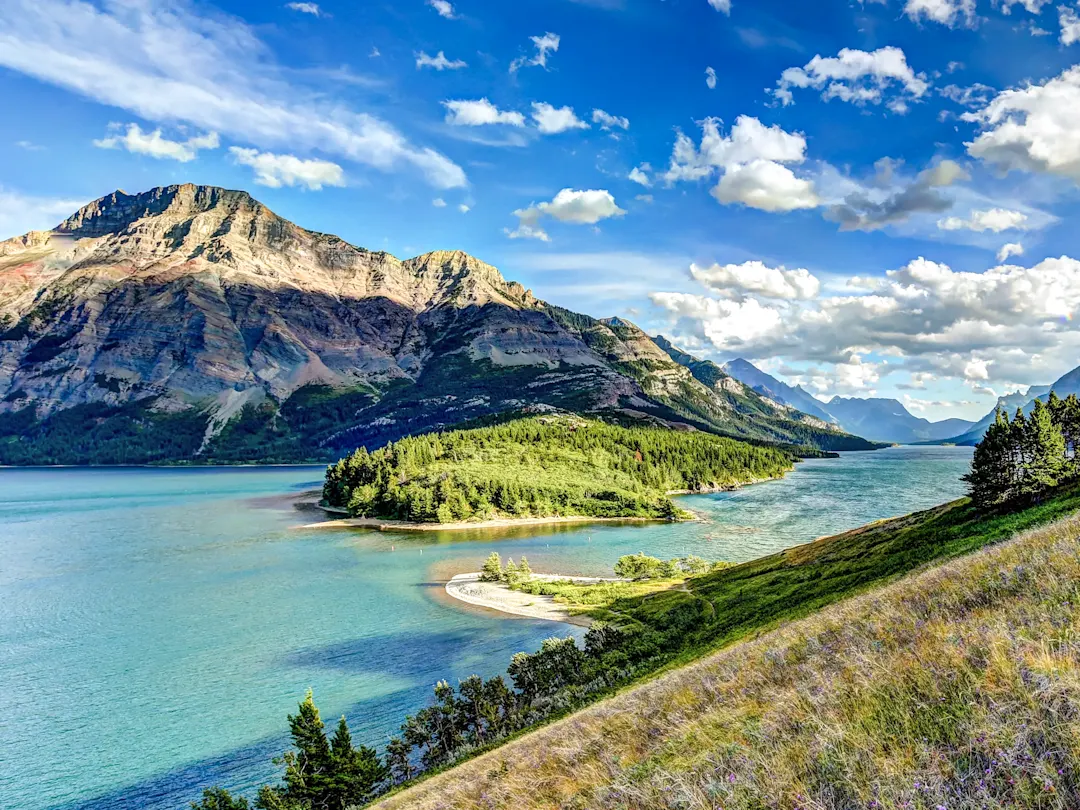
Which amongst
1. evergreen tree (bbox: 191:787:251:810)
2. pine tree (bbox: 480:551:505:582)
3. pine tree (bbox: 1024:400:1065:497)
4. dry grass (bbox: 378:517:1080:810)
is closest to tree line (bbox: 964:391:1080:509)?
pine tree (bbox: 1024:400:1065:497)

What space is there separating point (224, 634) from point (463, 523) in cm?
8763

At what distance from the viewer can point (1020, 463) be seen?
63.8 metres

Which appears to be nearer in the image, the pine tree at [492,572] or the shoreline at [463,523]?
the pine tree at [492,572]

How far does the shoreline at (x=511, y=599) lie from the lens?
2972 inches

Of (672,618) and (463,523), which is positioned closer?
(672,618)

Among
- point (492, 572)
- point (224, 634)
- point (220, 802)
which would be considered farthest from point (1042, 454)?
point (224, 634)

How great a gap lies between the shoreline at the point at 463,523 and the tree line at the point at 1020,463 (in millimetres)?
99229

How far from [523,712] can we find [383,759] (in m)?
10.7

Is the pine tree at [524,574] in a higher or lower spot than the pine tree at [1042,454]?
lower

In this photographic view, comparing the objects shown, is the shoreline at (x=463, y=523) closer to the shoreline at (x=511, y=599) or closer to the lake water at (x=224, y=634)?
the lake water at (x=224, y=634)

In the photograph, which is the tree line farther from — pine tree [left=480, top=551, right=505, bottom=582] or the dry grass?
pine tree [left=480, top=551, right=505, bottom=582]

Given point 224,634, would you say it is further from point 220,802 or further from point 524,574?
point 220,802

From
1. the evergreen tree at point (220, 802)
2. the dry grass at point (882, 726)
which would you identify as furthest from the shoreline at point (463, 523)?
the dry grass at point (882, 726)

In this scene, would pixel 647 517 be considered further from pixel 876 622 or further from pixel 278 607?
pixel 876 622
